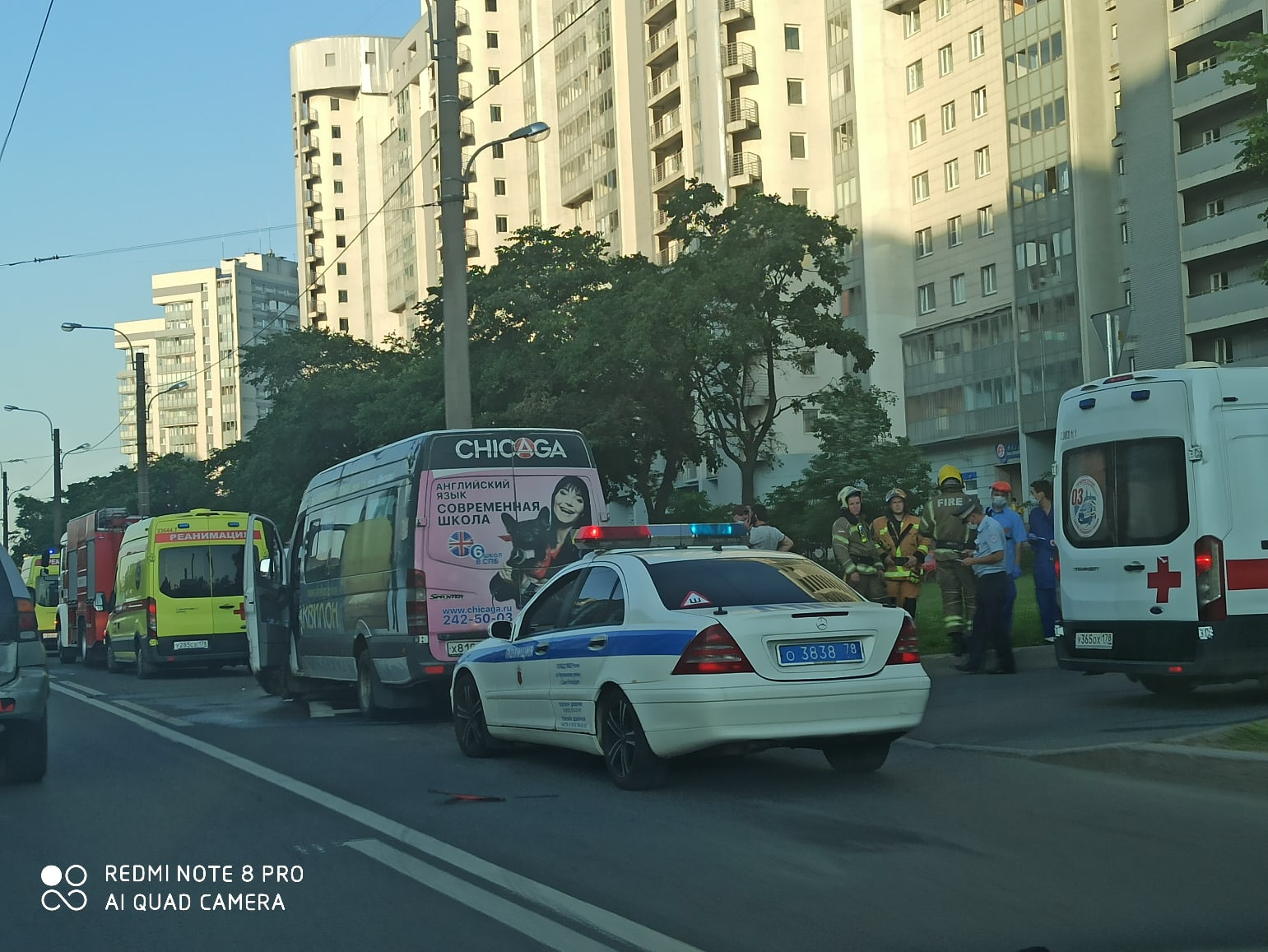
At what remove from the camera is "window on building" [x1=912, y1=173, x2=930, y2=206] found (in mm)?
62500

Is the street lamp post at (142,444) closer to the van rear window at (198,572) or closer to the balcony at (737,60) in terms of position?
the van rear window at (198,572)

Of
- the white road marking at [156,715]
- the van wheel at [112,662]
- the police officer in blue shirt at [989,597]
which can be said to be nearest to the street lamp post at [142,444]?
the van wheel at [112,662]

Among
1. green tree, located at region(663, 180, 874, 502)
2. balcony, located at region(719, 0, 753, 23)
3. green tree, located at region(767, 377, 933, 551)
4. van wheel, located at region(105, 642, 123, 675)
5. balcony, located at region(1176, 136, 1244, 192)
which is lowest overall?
van wheel, located at region(105, 642, 123, 675)

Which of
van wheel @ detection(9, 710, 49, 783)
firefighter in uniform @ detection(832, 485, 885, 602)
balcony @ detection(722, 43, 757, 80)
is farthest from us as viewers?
balcony @ detection(722, 43, 757, 80)

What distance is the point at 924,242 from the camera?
62469 millimetres

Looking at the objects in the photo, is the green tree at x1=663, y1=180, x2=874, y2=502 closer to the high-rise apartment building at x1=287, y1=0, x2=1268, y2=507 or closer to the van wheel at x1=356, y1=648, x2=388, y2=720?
the high-rise apartment building at x1=287, y1=0, x2=1268, y2=507

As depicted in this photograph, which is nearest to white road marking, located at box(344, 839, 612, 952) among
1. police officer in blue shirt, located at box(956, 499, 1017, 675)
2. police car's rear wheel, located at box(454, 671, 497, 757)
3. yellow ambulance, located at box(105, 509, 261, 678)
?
police car's rear wheel, located at box(454, 671, 497, 757)

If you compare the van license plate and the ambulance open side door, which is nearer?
the van license plate

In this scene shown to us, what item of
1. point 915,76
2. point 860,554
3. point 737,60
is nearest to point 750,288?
point 860,554

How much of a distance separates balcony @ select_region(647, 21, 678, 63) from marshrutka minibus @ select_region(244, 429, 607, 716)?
6266cm

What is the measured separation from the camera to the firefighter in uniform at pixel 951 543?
1555 cm

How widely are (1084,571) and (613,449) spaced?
27.6 metres

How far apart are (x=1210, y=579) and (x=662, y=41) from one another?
68509mm

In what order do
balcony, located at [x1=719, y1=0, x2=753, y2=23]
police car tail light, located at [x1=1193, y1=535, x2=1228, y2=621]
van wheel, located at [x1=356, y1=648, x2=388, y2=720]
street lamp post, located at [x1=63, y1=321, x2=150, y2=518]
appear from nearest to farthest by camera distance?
police car tail light, located at [x1=1193, y1=535, x2=1228, y2=621], van wheel, located at [x1=356, y1=648, x2=388, y2=720], street lamp post, located at [x1=63, y1=321, x2=150, y2=518], balcony, located at [x1=719, y1=0, x2=753, y2=23]
